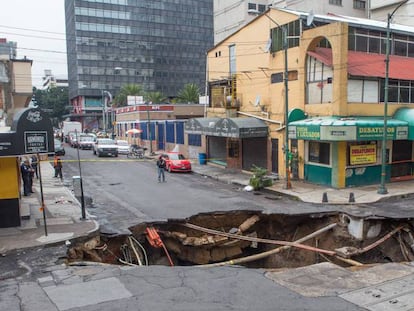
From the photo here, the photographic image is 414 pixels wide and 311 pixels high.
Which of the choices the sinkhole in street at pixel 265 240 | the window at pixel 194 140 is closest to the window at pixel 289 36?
the sinkhole in street at pixel 265 240

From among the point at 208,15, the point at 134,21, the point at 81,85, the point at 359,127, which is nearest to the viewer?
the point at 359,127

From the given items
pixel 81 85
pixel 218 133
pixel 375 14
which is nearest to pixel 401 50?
pixel 218 133

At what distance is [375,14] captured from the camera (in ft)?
177

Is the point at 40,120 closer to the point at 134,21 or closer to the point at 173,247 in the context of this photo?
the point at 173,247

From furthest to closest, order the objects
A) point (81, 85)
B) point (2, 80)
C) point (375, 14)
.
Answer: point (81, 85), point (375, 14), point (2, 80)

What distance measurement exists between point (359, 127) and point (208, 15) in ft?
366

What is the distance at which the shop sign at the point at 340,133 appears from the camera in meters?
19.1

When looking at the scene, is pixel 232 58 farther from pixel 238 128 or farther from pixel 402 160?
pixel 402 160

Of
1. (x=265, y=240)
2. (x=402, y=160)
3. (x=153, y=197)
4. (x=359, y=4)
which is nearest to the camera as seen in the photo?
(x=265, y=240)

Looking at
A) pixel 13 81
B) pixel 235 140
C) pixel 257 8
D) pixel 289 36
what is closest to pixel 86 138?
pixel 235 140

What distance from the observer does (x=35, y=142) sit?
12297mm

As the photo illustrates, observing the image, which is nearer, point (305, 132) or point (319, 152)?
point (305, 132)

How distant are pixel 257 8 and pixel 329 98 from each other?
46615 millimetres

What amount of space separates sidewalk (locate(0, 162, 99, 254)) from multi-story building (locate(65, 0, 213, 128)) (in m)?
77.4
